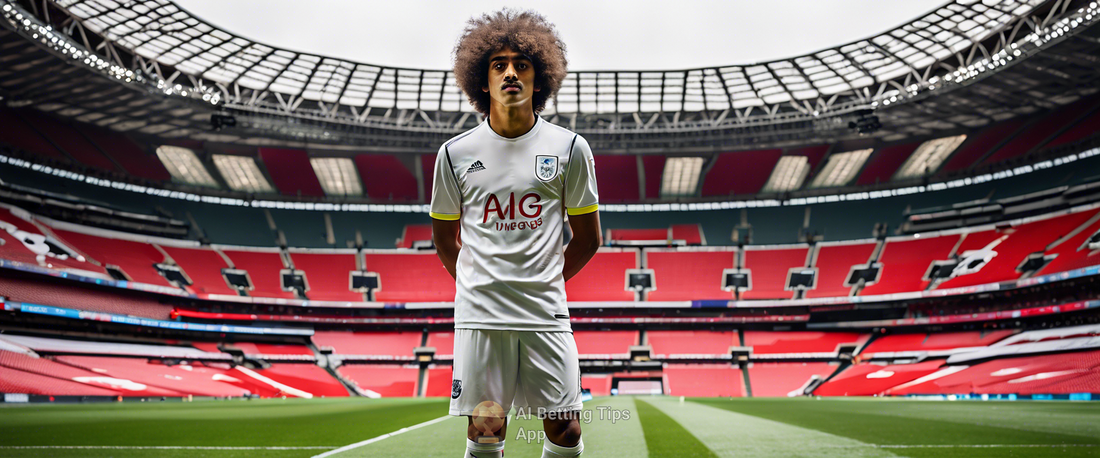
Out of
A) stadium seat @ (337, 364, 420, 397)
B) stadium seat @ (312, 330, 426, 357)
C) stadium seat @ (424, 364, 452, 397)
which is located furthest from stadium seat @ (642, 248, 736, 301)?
stadium seat @ (337, 364, 420, 397)

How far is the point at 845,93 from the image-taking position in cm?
2991

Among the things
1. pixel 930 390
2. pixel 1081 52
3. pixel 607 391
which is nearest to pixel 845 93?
pixel 1081 52

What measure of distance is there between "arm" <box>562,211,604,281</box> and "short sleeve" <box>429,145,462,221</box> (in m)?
0.47

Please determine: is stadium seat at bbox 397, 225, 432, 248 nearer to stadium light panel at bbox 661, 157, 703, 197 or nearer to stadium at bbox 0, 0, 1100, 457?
stadium at bbox 0, 0, 1100, 457

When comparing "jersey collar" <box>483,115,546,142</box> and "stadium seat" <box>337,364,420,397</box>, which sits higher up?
"jersey collar" <box>483,115,546,142</box>

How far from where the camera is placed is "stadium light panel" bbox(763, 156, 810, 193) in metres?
36.1

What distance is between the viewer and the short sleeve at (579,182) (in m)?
2.50

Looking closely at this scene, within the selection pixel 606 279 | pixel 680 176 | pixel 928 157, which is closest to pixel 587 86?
pixel 680 176

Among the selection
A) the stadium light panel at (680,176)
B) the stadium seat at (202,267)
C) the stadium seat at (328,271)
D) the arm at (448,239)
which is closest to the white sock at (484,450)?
the arm at (448,239)

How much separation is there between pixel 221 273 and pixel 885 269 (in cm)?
A: 3523

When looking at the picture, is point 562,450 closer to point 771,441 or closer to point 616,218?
point 771,441

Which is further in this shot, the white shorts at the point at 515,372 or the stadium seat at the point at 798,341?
the stadium seat at the point at 798,341

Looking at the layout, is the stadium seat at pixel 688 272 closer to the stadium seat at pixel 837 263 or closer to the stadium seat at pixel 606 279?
the stadium seat at pixel 606 279

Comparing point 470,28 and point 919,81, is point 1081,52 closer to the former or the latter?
point 919,81
